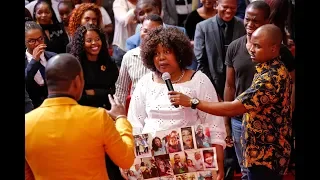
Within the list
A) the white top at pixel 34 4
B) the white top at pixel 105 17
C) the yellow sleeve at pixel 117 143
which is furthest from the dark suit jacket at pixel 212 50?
the yellow sleeve at pixel 117 143

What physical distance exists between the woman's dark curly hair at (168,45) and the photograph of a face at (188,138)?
0.56 metres

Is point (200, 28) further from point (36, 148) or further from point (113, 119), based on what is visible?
point (36, 148)

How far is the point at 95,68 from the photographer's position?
5.41 m

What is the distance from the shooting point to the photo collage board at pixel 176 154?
13.8 feet

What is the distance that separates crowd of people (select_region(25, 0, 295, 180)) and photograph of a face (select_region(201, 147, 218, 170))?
0.08 meters

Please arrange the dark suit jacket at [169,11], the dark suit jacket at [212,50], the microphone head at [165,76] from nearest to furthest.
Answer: the microphone head at [165,76] < the dark suit jacket at [212,50] < the dark suit jacket at [169,11]

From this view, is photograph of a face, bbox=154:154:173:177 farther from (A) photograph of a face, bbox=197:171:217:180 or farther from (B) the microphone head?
(B) the microphone head

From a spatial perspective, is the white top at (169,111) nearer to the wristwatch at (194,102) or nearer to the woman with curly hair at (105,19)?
the wristwatch at (194,102)

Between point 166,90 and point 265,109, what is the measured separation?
2.22 feet

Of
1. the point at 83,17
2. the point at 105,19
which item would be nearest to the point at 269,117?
the point at 83,17

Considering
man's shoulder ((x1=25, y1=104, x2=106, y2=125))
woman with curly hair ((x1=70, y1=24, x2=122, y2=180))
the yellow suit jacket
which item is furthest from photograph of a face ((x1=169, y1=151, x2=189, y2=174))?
woman with curly hair ((x1=70, y1=24, x2=122, y2=180))

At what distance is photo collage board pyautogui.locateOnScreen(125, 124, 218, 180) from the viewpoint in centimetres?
420

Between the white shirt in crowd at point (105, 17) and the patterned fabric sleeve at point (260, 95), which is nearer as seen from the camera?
the patterned fabric sleeve at point (260, 95)

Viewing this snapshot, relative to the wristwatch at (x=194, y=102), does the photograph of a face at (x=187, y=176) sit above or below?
below
